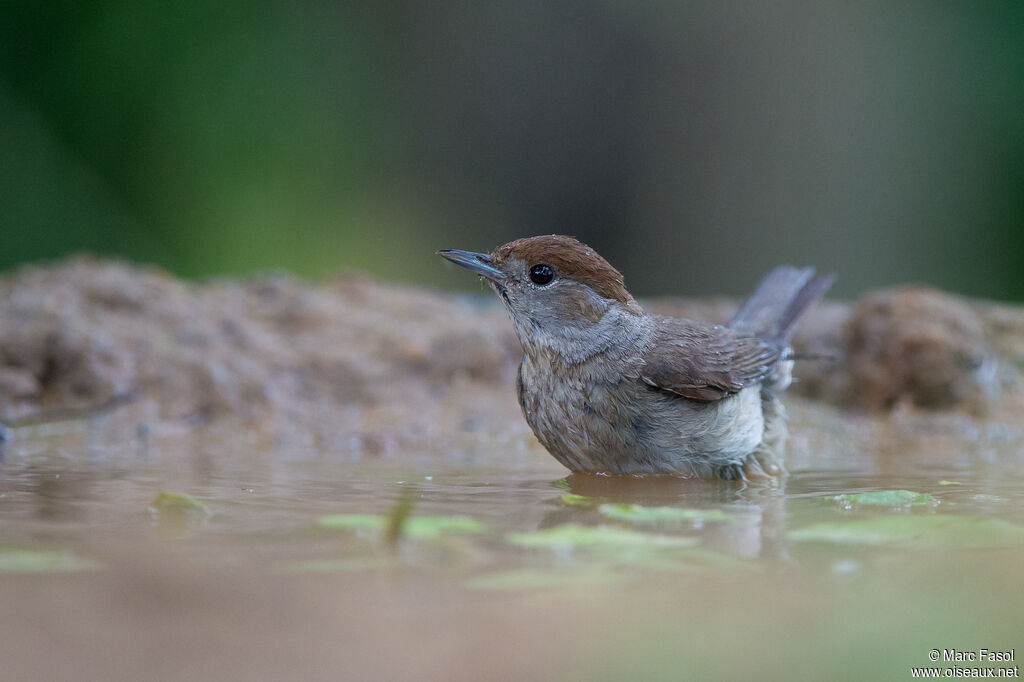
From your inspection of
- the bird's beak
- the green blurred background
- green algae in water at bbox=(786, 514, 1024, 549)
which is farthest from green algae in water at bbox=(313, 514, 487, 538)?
the green blurred background

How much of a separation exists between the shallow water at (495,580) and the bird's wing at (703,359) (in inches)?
24.6

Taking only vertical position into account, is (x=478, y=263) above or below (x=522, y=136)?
below

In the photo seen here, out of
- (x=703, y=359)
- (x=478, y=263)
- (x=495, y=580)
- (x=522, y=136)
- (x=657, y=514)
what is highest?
(x=522, y=136)

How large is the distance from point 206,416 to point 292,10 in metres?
5.48

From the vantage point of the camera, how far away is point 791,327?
546cm

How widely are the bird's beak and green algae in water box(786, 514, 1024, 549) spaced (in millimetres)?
2042

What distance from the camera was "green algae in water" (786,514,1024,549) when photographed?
2529 millimetres

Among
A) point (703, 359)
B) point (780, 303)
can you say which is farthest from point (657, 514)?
point (780, 303)

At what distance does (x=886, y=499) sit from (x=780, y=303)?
2.39m

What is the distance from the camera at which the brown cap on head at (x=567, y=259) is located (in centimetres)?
443

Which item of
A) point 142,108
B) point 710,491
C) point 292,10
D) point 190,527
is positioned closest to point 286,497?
point 190,527

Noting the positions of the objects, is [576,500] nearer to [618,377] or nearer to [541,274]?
[618,377]

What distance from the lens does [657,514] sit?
115 inches

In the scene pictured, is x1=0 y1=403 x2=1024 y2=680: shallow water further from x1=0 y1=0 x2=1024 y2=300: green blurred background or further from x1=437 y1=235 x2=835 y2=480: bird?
x1=0 y1=0 x2=1024 y2=300: green blurred background
